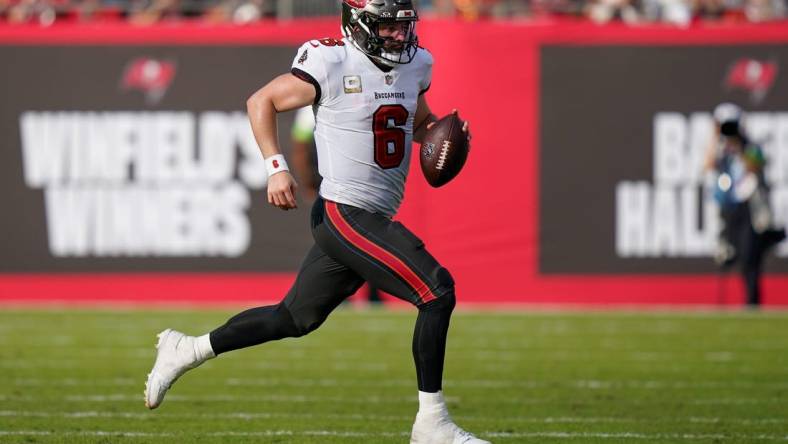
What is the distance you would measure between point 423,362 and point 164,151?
7882mm

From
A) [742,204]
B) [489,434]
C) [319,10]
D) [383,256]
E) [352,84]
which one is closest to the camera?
[383,256]

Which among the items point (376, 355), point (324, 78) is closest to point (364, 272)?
point (324, 78)

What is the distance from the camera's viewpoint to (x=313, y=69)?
17.2 feet

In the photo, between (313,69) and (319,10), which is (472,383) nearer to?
(313,69)

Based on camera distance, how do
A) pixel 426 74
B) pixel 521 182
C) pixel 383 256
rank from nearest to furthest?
1. pixel 383 256
2. pixel 426 74
3. pixel 521 182

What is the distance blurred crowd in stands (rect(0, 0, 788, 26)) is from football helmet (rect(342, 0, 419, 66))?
7682mm

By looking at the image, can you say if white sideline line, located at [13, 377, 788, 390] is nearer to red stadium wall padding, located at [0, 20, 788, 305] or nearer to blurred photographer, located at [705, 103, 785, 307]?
blurred photographer, located at [705, 103, 785, 307]

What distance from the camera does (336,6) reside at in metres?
12.9

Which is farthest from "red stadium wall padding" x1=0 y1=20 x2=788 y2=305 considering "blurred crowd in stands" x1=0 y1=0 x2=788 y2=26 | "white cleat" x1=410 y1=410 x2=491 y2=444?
"white cleat" x1=410 y1=410 x2=491 y2=444

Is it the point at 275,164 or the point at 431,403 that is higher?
the point at 275,164

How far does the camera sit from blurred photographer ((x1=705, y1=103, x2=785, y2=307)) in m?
11.8

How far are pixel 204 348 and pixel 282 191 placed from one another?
831mm

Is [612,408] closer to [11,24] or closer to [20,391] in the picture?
[20,391]

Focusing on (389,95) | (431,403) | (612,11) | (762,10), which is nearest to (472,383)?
(431,403)
